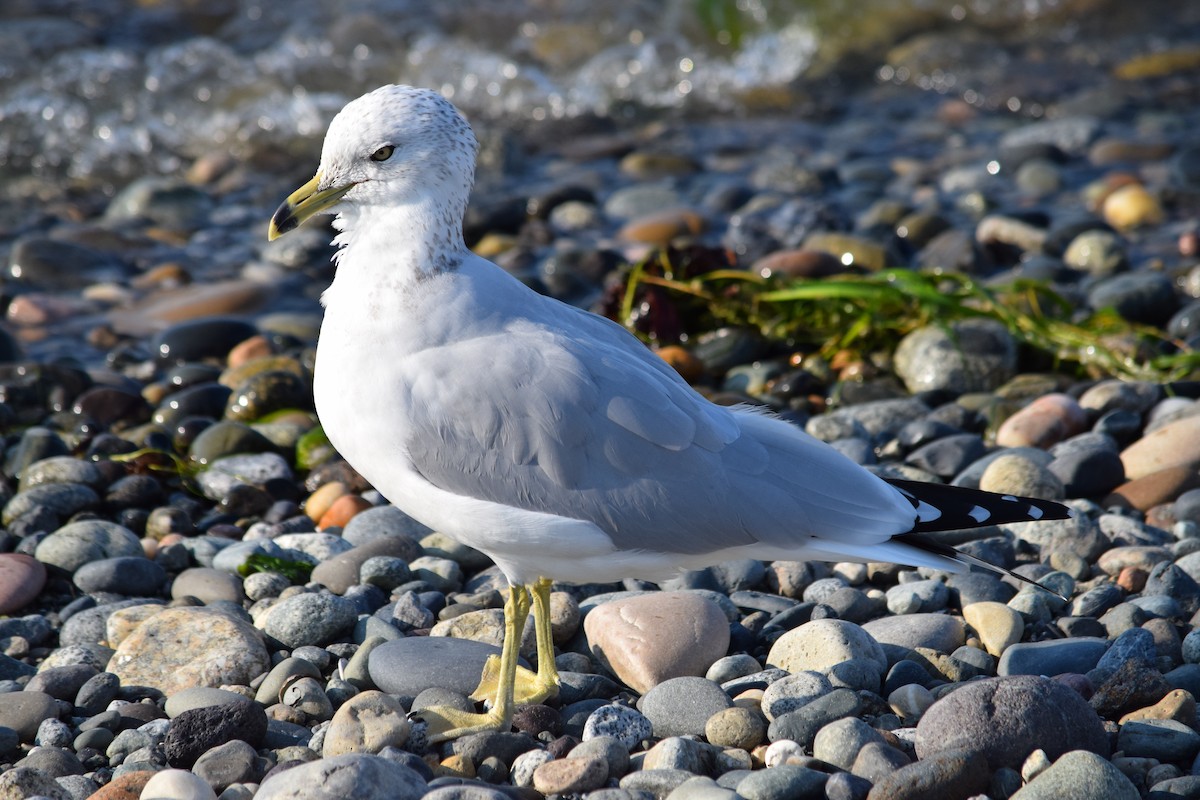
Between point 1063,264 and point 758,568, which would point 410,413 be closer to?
point 758,568

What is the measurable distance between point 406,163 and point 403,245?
236 millimetres

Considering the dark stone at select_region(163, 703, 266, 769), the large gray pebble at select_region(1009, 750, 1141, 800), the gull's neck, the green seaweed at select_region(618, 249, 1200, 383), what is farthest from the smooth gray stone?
the green seaweed at select_region(618, 249, 1200, 383)

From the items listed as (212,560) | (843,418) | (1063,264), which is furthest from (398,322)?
(1063,264)

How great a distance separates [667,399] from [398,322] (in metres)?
0.80

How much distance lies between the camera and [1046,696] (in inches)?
135

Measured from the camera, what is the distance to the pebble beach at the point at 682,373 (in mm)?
3584

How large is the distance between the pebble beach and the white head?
1373 millimetres

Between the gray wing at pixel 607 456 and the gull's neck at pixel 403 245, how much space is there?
28 centimetres

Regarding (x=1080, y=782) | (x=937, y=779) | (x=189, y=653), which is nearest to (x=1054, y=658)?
(x=1080, y=782)

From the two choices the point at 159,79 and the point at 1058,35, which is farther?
the point at 1058,35

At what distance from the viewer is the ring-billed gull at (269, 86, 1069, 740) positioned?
3602mm

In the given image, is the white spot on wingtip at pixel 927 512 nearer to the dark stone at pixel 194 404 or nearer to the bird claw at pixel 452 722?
the bird claw at pixel 452 722

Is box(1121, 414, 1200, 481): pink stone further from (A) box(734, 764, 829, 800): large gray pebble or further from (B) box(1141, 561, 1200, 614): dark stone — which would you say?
(A) box(734, 764, 829, 800): large gray pebble

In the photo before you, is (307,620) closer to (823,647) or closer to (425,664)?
(425,664)
